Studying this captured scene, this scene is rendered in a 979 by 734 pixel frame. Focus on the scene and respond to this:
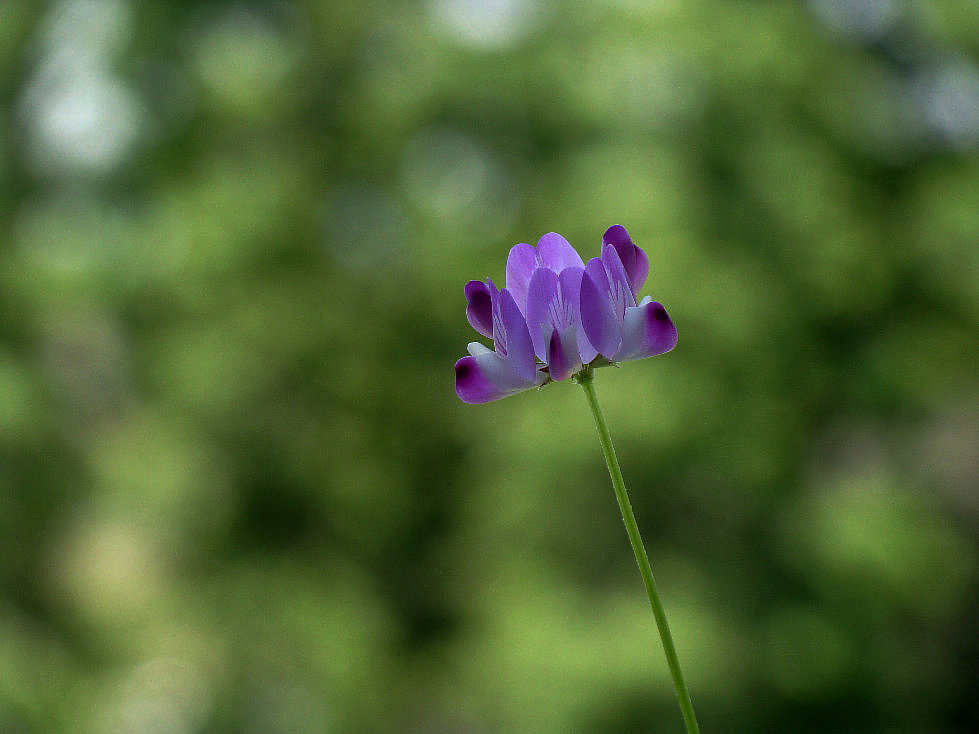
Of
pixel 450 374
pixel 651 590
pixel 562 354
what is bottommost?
pixel 651 590

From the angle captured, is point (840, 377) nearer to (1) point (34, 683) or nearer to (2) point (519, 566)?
(2) point (519, 566)

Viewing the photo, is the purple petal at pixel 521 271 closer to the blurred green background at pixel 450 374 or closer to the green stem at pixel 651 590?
the green stem at pixel 651 590

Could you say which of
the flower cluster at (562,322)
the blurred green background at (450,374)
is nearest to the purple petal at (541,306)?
the flower cluster at (562,322)

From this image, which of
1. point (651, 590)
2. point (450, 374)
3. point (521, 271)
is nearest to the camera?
point (651, 590)

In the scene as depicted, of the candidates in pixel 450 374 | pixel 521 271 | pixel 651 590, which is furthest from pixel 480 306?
pixel 450 374

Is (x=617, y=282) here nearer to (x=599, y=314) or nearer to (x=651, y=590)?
(x=599, y=314)
